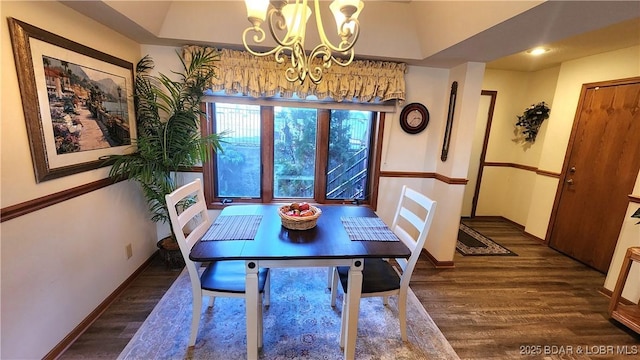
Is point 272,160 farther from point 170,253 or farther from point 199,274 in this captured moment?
point 199,274

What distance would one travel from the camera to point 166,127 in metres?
2.21

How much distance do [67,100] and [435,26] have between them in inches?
103

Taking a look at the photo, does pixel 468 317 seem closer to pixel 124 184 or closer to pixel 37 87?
pixel 124 184

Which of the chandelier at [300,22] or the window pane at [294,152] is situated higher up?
the chandelier at [300,22]

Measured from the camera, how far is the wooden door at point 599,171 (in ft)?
8.55

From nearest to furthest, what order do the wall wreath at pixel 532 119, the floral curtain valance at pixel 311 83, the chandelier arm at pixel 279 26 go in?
the chandelier arm at pixel 279 26 < the floral curtain valance at pixel 311 83 < the wall wreath at pixel 532 119

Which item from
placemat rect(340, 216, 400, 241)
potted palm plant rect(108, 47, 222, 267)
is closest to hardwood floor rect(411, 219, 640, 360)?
placemat rect(340, 216, 400, 241)

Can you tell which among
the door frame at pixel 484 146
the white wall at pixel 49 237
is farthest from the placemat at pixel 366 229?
the door frame at pixel 484 146

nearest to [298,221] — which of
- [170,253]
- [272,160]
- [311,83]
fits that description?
[272,160]

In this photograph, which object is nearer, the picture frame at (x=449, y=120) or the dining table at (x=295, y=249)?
the dining table at (x=295, y=249)

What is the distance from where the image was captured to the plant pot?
2.47 m

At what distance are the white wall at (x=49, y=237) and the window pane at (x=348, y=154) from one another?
6.44 feet

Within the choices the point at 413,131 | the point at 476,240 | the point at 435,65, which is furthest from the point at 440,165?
the point at 476,240

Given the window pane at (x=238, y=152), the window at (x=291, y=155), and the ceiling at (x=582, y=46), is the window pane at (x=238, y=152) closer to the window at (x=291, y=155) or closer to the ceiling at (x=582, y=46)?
the window at (x=291, y=155)
